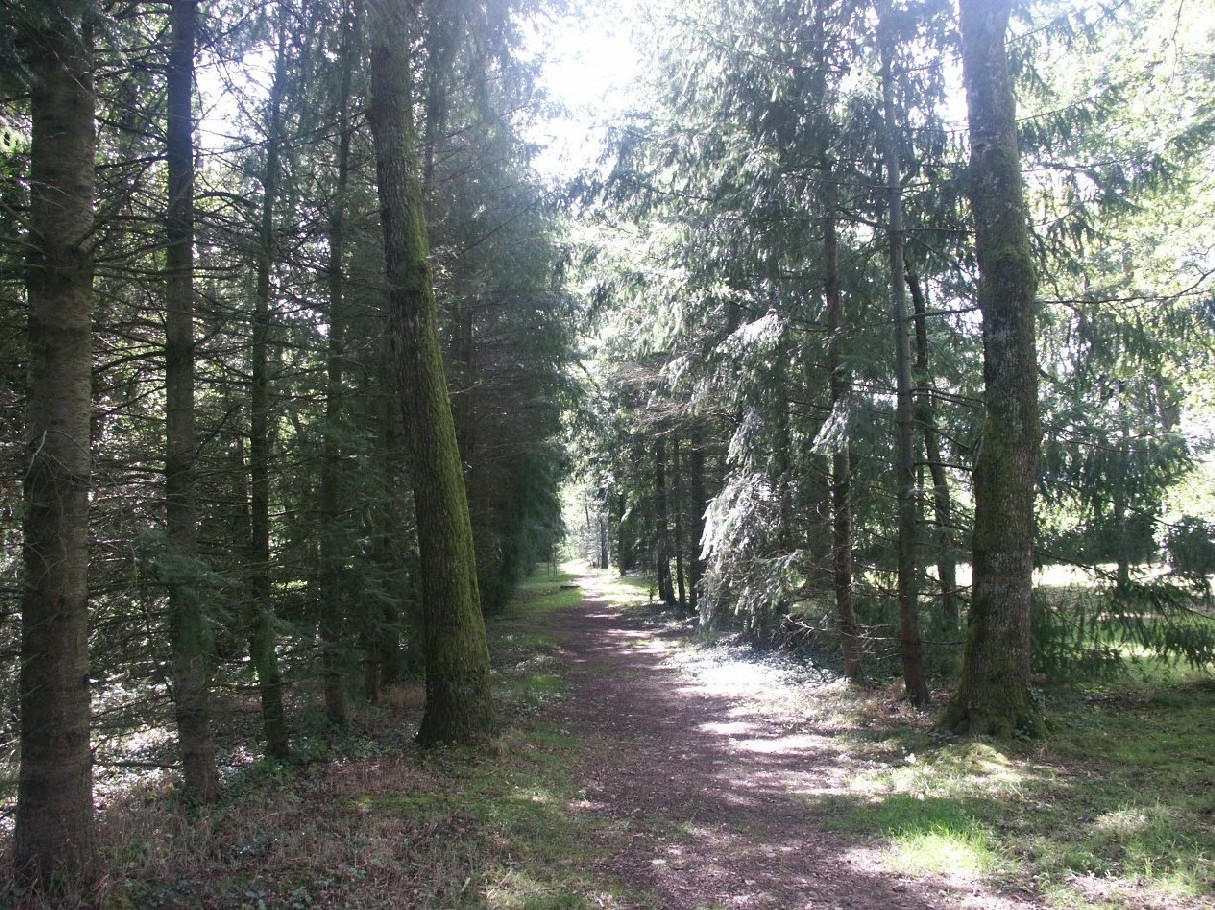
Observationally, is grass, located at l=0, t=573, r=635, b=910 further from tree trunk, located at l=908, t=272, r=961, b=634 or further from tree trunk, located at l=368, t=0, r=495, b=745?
tree trunk, located at l=908, t=272, r=961, b=634

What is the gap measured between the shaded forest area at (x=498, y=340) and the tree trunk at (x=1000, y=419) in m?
0.04

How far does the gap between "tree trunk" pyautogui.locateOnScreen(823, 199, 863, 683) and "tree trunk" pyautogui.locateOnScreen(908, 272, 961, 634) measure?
115 centimetres

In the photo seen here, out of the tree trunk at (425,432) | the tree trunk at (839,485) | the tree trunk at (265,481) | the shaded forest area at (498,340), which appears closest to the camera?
the shaded forest area at (498,340)

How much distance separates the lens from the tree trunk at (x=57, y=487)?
142 inches

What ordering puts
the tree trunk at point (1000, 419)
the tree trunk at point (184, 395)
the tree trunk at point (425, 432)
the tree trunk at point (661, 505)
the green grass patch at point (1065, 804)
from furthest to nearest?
the tree trunk at point (661, 505) → the tree trunk at point (425, 432) → the tree trunk at point (1000, 419) → the tree trunk at point (184, 395) → the green grass patch at point (1065, 804)

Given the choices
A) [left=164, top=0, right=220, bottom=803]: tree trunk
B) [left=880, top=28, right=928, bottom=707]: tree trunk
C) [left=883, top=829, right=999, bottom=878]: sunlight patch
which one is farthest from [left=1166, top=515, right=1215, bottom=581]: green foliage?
[left=164, top=0, right=220, bottom=803]: tree trunk

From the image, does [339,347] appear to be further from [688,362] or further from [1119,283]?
[1119,283]

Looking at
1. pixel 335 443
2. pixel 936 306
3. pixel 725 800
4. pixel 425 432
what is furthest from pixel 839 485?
pixel 335 443

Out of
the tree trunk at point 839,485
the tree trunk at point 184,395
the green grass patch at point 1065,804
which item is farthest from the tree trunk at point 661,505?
the tree trunk at point 184,395

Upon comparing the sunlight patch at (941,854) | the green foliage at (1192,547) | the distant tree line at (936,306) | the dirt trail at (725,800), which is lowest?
the dirt trail at (725,800)

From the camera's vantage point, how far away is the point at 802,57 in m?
9.80

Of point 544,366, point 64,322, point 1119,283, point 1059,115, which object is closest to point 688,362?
point 544,366

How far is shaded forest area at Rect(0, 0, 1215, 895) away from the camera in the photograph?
4.03 meters

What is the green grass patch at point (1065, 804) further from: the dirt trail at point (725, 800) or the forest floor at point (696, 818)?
the dirt trail at point (725, 800)
